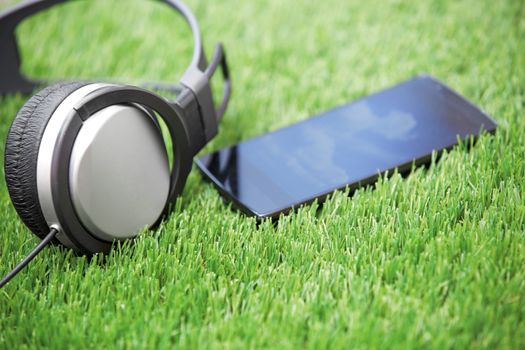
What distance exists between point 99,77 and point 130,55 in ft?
0.62

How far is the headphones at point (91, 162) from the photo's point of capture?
125 centimetres

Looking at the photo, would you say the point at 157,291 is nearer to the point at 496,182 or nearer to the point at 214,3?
the point at 496,182

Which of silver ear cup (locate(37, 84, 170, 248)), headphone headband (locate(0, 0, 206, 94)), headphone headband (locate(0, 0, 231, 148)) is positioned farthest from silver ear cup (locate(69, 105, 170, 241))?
headphone headband (locate(0, 0, 206, 94))

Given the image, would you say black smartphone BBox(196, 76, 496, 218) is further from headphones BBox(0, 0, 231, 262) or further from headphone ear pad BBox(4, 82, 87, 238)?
headphone ear pad BBox(4, 82, 87, 238)

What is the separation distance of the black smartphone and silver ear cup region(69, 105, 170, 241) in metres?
0.24

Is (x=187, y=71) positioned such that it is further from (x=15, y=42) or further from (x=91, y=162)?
(x=15, y=42)

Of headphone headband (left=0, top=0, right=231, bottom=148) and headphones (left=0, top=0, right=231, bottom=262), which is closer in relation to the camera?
headphones (left=0, top=0, right=231, bottom=262)

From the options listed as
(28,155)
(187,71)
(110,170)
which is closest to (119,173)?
(110,170)

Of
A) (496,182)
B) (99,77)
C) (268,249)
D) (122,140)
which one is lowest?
(99,77)

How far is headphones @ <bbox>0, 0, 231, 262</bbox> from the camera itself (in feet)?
4.12

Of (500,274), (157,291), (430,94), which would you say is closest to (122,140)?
(157,291)

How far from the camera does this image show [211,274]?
1.34 m

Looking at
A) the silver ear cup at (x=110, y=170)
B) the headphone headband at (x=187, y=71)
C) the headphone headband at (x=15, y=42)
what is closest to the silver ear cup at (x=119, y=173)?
the silver ear cup at (x=110, y=170)

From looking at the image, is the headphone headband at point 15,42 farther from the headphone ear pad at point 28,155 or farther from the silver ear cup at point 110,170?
the headphone ear pad at point 28,155
